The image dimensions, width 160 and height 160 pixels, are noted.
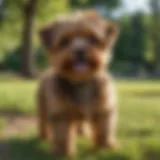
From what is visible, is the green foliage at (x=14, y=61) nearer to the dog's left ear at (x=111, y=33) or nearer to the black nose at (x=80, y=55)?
the dog's left ear at (x=111, y=33)

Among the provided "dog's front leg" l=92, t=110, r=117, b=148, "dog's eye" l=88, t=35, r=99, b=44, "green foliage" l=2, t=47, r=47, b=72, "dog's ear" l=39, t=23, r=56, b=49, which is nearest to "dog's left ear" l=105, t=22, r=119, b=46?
"dog's eye" l=88, t=35, r=99, b=44

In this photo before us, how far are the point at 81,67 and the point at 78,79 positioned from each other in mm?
251

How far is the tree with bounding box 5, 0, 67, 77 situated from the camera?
88.3 ft

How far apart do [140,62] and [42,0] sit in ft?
54.1

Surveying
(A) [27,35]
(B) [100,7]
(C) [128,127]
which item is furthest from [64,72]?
(B) [100,7]

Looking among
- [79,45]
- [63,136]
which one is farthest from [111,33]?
[63,136]

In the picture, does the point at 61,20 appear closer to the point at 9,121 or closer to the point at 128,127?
the point at 128,127

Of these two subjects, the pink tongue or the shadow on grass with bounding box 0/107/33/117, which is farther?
the shadow on grass with bounding box 0/107/33/117

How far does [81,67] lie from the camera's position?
5.43m

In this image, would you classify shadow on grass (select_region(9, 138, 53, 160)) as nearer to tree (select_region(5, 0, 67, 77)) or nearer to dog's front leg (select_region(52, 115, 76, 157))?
dog's front leg (select_region(52, 115, 76, 157))

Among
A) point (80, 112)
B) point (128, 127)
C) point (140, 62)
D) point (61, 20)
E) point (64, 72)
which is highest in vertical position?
point (61, 20)

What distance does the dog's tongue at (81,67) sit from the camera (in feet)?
17.7

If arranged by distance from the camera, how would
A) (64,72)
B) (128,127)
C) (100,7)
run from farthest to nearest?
(100,7), (128,127), (64,72)

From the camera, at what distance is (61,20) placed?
5.68 metres
